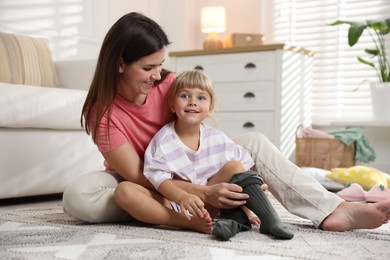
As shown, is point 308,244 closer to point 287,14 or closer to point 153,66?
point 153,66

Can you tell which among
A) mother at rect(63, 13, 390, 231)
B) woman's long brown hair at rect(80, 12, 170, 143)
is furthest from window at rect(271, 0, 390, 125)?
woman's long brown hair at rect(80, 12, 170, 143)

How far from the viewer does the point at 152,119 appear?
1574 mm

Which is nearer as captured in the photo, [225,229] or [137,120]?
[225,229]

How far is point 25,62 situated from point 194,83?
4.87ft

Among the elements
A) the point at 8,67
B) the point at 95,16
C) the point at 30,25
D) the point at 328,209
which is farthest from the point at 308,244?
the point at 95,16

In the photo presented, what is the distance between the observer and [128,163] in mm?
1466

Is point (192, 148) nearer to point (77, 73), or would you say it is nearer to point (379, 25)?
point (77, 73)

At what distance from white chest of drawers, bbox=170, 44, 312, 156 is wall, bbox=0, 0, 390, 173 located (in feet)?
1.41

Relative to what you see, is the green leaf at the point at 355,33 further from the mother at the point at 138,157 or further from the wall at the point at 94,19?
the mother at the point at 138,157

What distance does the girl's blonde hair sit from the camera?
1.50m

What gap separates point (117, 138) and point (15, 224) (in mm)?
376

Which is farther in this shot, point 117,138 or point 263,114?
point 263,114

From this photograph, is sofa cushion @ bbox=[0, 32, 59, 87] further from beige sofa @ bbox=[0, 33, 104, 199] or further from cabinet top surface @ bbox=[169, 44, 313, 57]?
cabinet top surface @ bbox=[169, 44, 313, 57]

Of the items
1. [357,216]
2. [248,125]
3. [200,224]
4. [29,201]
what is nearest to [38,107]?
[29,201]
